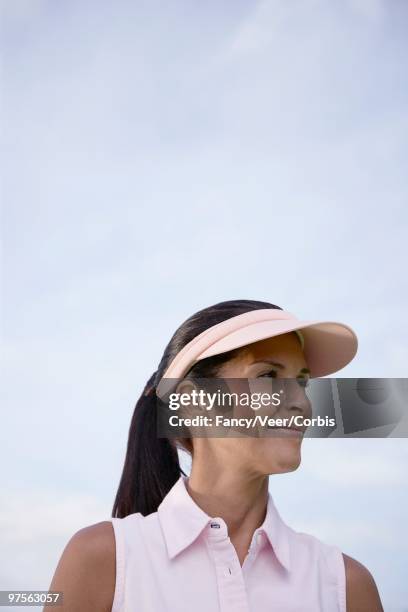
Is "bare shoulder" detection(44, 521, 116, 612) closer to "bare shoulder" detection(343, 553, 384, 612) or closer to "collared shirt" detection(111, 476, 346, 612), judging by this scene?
"collared shirt" detection(111, 476, 346, 612)

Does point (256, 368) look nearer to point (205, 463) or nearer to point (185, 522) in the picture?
point (205, 463)

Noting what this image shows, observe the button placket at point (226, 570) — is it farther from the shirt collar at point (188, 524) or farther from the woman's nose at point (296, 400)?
the woman's nose at point (296, 400)

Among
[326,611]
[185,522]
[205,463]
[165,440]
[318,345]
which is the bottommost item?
[326,611]

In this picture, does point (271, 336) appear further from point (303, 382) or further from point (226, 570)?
point (226, 570)

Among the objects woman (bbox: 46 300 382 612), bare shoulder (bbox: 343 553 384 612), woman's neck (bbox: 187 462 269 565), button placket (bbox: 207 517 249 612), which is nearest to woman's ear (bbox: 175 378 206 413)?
woman (bbox: 46 300 382 612)

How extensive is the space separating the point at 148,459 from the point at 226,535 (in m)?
0.33

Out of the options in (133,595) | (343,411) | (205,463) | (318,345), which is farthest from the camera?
(343,411)

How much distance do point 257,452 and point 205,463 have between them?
0.47ft

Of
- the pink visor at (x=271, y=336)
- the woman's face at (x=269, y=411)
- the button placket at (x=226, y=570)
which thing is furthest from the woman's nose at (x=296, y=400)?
the button placket at (x=226, y=570)

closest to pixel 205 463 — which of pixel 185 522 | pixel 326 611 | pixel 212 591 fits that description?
pixel 185 522

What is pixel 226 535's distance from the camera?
4.95 feet

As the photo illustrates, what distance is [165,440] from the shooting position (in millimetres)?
1757

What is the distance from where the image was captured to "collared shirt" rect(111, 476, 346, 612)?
1.47 meters

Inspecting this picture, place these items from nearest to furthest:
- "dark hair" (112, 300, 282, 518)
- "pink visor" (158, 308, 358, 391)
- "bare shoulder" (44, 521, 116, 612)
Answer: "bare shoulder" (44, 521, 116, 612) → "pink visor" (158, 308, 358, 391) → "dark hair" (112, 300, 282, 518)
